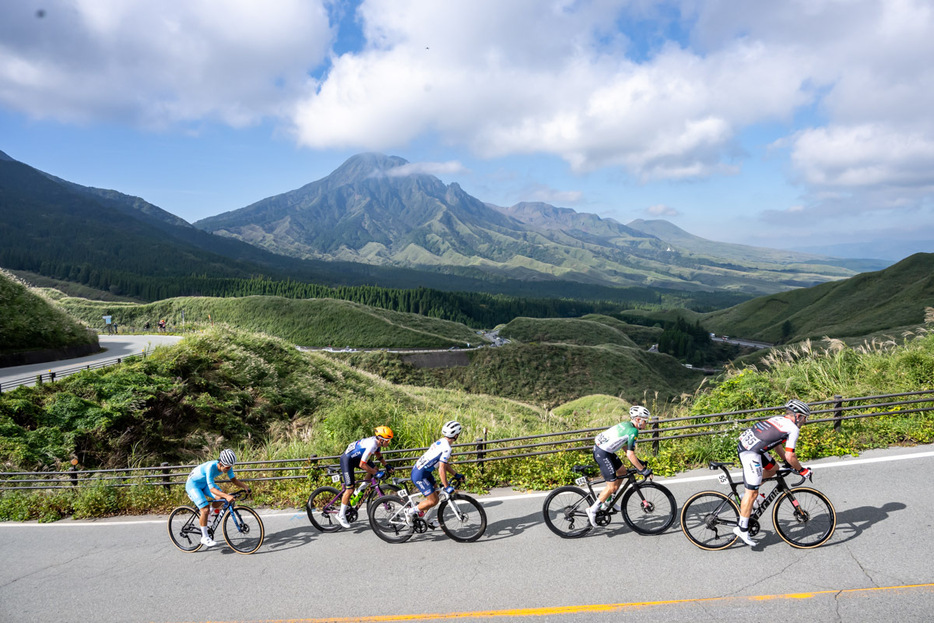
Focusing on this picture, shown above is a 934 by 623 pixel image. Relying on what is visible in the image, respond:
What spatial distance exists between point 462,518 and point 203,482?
14.3ft

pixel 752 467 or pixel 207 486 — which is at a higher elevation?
pixel 752 467

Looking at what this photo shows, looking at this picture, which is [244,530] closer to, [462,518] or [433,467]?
[433,467]

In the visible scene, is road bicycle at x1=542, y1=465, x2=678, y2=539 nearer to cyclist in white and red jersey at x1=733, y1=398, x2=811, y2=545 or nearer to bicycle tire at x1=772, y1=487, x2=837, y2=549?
cyclist in white and red jersey at x1=733, y1=398, x2=811, y2=545

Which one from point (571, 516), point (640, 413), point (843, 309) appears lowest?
point (571, 516)

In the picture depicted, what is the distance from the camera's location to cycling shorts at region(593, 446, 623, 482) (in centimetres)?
720

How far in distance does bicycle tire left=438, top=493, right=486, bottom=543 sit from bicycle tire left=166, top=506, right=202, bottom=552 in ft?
14.0

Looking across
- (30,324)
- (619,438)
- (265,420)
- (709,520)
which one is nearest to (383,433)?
(619,438)

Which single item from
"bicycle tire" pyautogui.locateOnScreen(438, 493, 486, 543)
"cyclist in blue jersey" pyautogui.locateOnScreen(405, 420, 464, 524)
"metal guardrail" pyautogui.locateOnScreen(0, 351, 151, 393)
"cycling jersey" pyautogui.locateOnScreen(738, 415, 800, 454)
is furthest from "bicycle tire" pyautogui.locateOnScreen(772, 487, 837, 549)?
"metal guardrail" pyautogui.locateOnScreen(0, 351, 151, 393)

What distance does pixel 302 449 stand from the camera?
11.1 m

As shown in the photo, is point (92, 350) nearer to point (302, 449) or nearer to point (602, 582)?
point (302, 449)

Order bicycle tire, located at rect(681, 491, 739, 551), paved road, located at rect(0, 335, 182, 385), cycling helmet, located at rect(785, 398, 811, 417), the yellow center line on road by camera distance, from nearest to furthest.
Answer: the yellow center line on road, cycling helmet, located at rect(785, 398, 811, 417), bicycle tire, located at rect(681, 491, 739, 551), paved road, located at rect(0, 335, 182, 385)

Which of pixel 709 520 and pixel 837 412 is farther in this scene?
pixel 837 412

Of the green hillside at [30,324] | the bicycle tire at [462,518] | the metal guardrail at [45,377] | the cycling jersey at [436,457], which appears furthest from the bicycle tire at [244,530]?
the green hillside at [30,324]

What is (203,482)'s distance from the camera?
7.85m
